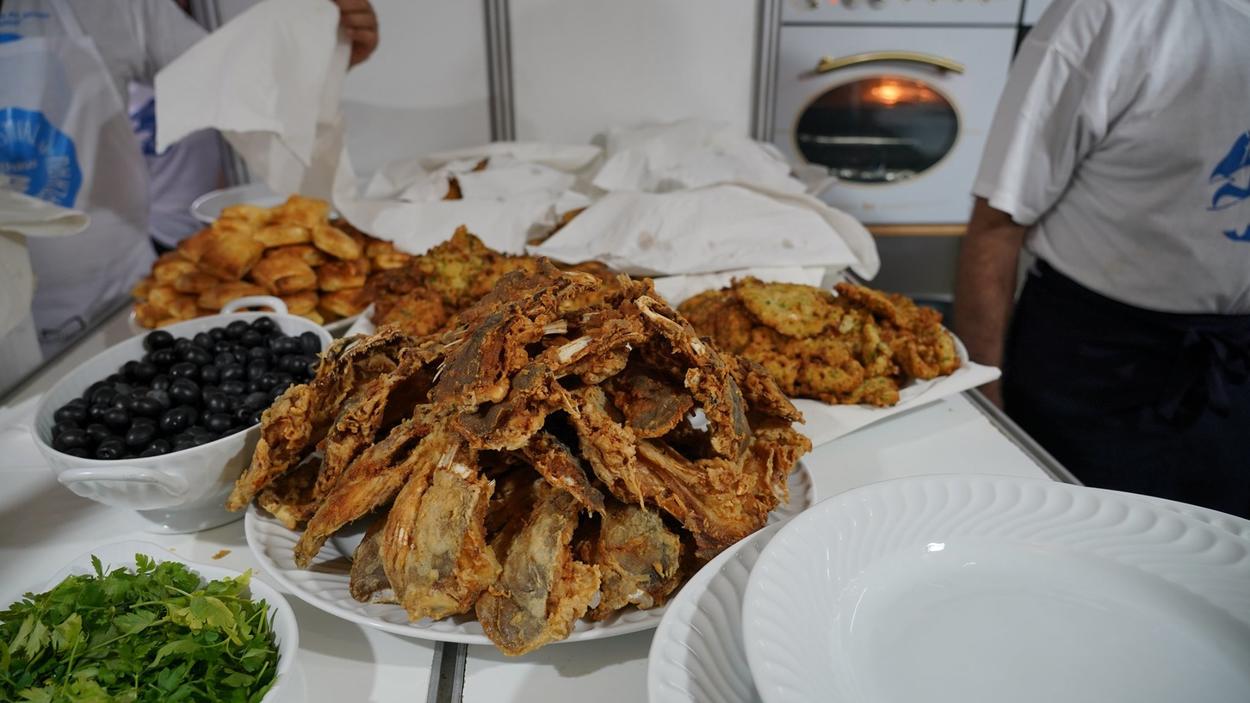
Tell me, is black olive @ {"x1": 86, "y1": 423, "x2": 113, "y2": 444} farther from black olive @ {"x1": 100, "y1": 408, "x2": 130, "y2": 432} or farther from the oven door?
the oven door

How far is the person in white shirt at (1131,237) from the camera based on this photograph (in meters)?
1.60

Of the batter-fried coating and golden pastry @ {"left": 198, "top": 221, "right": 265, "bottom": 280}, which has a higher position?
golden pastry @ {"left": 198, "top": 221, "right": 265, "bottom": 280}

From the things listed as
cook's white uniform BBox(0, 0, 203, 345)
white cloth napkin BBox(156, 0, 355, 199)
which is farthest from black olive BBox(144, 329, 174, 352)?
cook's white uniform BBox(0, 0, 203, 345)

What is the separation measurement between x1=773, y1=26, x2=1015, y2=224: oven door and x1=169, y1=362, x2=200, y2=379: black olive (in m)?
2.74

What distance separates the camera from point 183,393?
1174mm

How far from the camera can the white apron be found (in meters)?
2.44

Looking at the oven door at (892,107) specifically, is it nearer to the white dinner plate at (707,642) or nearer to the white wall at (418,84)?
the white wall at (418,84)

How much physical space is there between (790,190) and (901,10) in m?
1.54

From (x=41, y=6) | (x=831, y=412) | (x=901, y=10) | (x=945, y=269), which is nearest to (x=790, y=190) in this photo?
(x=831, y=412)

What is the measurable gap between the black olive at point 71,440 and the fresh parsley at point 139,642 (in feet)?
0.87

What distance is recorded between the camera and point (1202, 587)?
779 mm

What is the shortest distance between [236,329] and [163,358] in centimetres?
14

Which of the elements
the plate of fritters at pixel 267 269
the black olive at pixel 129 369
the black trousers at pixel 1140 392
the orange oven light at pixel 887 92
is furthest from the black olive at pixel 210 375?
the orange oven light at pixel 887 92

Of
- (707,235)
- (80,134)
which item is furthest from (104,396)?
(80,134)
